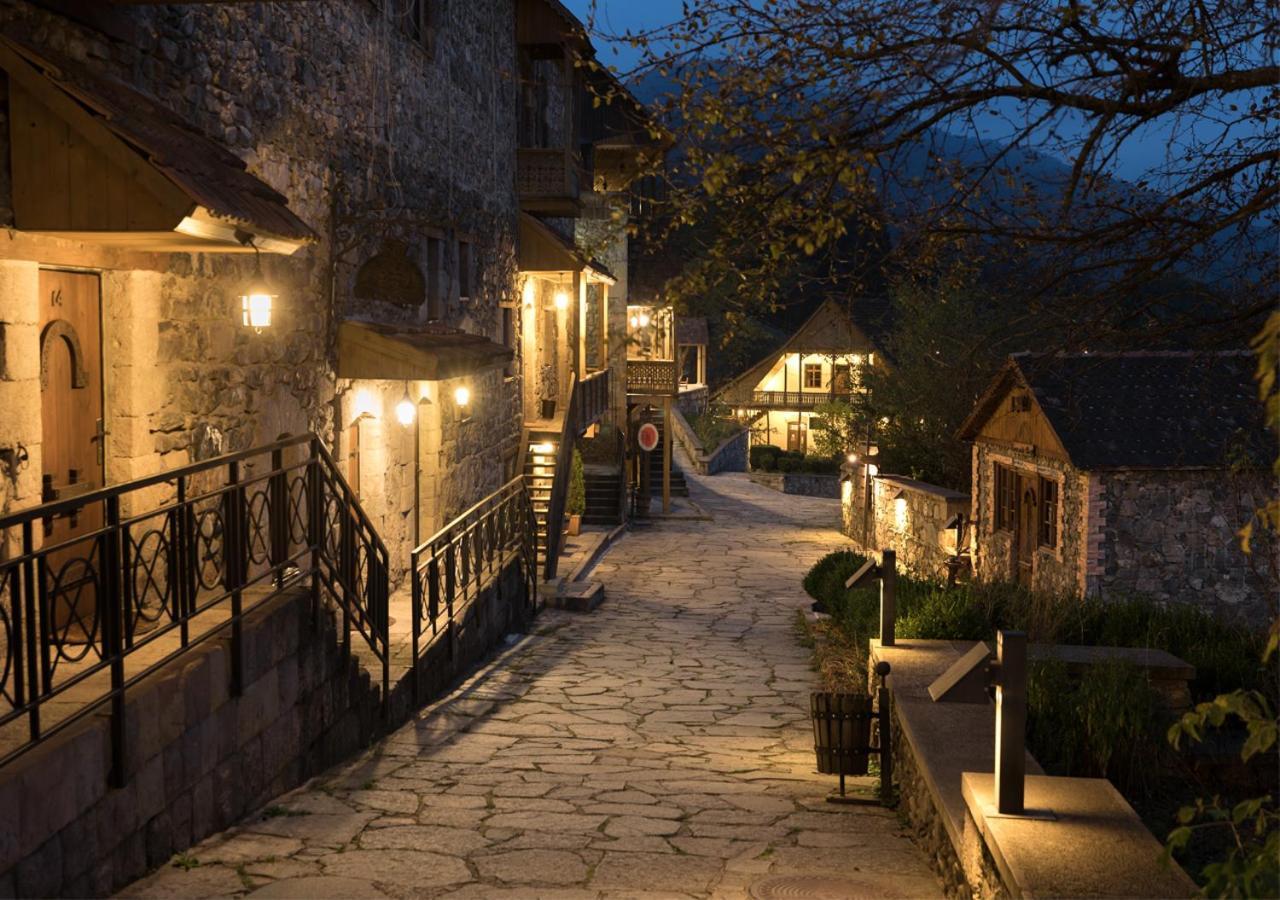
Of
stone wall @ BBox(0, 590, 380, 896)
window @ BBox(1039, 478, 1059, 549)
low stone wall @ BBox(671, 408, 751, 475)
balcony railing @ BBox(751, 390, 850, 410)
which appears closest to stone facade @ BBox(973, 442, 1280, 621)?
window @ BBox(1039, 478, 1059, 549)

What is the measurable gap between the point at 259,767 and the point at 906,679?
4.22 m

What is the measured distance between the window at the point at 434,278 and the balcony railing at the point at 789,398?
43.0m

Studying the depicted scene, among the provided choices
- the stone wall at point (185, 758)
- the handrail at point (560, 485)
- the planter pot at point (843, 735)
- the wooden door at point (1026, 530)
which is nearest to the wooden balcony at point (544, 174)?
the handrail at point (560, 485)

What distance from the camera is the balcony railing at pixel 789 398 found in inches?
2266

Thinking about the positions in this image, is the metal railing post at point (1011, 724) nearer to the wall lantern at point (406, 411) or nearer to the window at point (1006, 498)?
the wall lantern at point (406, 411)

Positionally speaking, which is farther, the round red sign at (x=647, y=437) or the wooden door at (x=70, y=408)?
the round red sign at (x=647, y=437)

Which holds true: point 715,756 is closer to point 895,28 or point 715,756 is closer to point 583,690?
point 583,690

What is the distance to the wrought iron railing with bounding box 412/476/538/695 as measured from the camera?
10.8 meters

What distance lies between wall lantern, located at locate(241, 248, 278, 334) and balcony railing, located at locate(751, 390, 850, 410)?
48.7 m

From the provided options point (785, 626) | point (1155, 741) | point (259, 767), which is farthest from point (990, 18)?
point (785, 626)

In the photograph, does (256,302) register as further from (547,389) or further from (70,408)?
(547,389)

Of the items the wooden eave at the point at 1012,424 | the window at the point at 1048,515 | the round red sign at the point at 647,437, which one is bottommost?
the window at the point at 1048,515

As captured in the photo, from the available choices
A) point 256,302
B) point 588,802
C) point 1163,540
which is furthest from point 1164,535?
point 256,302

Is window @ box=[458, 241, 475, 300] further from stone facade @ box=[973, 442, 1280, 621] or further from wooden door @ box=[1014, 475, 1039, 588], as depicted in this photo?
wooden door @ box=[1014, 475, 1039, 588]
